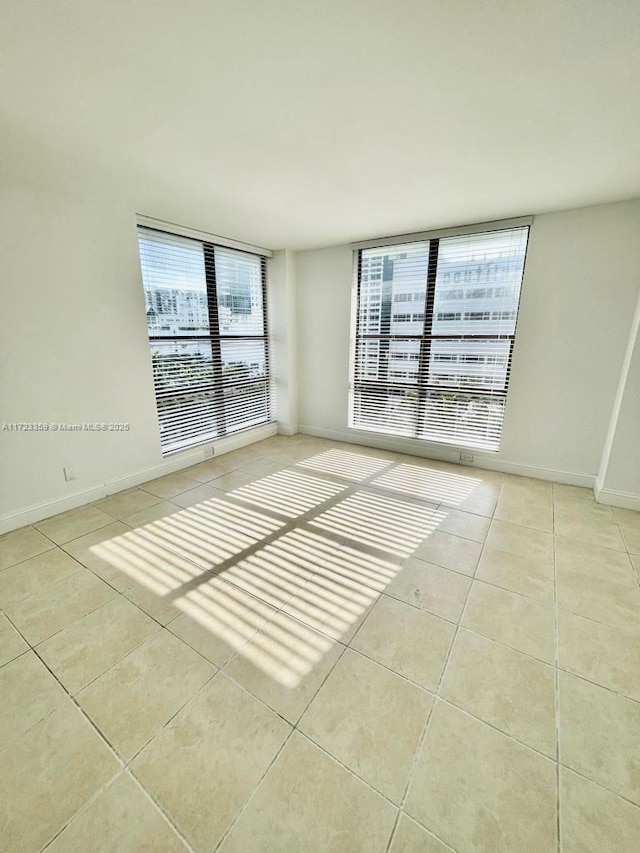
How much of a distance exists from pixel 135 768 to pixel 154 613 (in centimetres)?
70

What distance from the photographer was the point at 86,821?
1.01m

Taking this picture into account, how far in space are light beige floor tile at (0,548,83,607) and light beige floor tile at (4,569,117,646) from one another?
5 cm

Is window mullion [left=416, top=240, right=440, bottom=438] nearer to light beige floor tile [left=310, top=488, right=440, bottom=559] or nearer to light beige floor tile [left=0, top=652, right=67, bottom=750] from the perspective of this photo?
light beige floor tile [left=310, top=488, right=440, bottom=559]

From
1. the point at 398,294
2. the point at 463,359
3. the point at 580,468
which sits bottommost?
the point at 580,468

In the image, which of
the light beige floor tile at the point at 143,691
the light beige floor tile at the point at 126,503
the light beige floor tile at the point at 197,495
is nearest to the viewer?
the light beige floor tile at the point at 143,691

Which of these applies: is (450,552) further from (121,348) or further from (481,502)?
(121,348)

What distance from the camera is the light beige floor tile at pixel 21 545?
2168 millimetres

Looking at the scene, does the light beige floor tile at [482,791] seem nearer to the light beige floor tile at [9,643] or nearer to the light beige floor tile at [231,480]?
the light beige floor tile at [9,643]

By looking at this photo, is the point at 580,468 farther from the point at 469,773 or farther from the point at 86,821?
the point at 86,821

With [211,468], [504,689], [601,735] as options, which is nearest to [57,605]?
[211,468]

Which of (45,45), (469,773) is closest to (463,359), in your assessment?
(469,773)

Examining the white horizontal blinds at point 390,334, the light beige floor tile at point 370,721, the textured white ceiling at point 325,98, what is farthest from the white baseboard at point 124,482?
the light beige floor tile at point 370,721

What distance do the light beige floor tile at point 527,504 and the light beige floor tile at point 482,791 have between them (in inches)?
67.1

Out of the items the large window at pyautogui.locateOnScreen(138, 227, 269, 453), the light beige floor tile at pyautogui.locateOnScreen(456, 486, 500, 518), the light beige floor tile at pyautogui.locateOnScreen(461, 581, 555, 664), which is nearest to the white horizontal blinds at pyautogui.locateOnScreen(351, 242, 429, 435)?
the light beige floor tile at pyautogui.locateOnScreen(456, 486, 500, 518)
